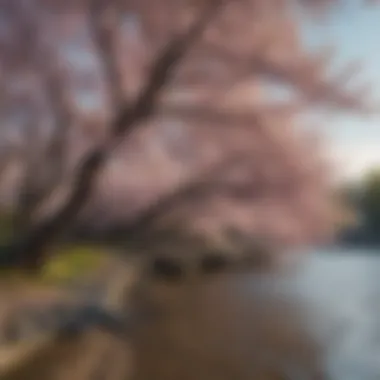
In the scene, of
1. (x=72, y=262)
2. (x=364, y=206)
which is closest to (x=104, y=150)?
(x=72, y=262)

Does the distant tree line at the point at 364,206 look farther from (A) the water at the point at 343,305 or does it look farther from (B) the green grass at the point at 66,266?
(B) the green grass at the point at 66,266

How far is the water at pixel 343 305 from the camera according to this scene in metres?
0.88

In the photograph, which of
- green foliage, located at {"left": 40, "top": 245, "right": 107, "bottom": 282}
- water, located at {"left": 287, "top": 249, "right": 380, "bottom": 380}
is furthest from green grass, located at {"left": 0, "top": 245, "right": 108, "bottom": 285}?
water, located at {"left": 287, "top": 249, "right": 380, "bottom": 380}

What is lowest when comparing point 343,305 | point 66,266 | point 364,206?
point 66,266

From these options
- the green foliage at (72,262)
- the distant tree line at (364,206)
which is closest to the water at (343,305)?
the distant tree line at (364,206)

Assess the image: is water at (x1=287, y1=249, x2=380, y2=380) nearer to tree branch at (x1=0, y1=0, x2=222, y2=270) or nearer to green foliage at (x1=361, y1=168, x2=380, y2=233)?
green foliage at (x1=361, y1=168, x2=380, y2=233)

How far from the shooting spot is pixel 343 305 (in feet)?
2.91

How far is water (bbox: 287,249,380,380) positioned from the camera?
2.89 feet

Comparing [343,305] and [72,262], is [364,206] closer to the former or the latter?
[343,305]

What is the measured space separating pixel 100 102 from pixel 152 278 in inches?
9.4

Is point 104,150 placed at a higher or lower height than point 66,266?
higher

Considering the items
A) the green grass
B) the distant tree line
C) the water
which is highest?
the distant tree line

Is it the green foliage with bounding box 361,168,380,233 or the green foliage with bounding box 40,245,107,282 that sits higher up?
the green foliage with bounding box 361,168,380,233

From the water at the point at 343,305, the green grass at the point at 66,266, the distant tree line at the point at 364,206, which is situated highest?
the distant tree line at the point at 364,206
